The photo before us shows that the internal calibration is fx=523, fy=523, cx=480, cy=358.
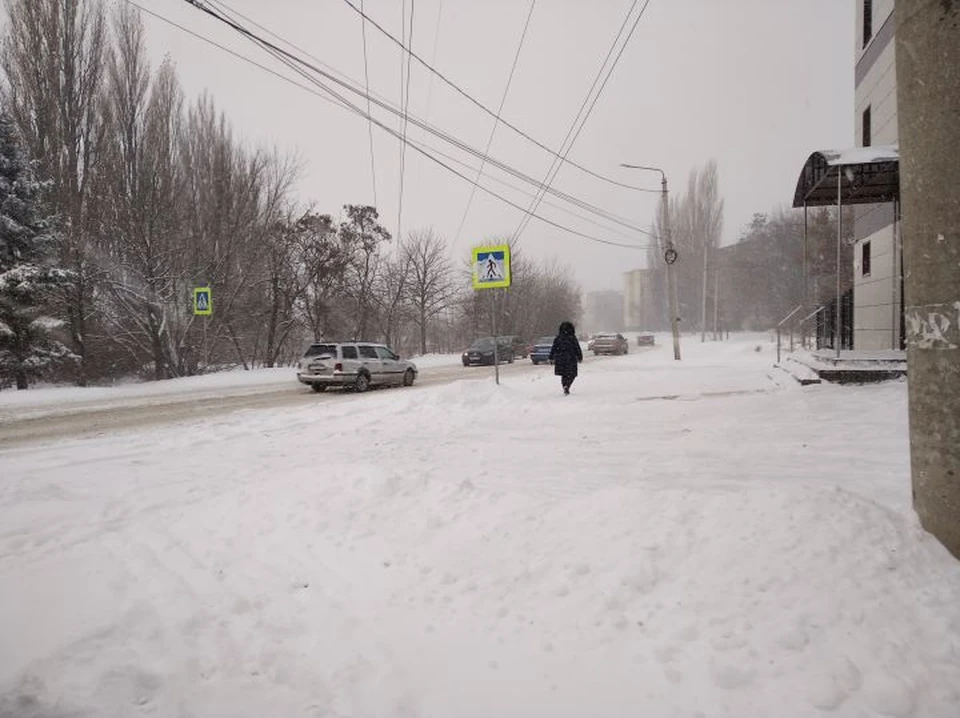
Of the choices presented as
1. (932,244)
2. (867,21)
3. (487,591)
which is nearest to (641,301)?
(867,21)

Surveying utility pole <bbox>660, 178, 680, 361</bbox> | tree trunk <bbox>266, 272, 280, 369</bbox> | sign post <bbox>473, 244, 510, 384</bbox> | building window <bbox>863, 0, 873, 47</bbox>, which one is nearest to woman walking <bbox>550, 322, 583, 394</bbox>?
sign post <bbox>473, 244, 510, 384</bbox>

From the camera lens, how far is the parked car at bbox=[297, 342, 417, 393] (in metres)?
15.6

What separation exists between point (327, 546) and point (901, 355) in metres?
11.1

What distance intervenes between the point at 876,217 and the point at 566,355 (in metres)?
9.51

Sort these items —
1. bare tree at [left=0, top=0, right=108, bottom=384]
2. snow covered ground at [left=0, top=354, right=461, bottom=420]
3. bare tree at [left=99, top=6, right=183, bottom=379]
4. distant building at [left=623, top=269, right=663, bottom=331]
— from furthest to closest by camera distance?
distant building at [left=623, top=269, right=663, bottom=331]
bare tree at [left=99, top=6, right=183, bottom=379]
bare tree at [left=0, top=0, right=108, bottom=384]
snow covered ground at [left=0, top=354, right=461, bottom=420]

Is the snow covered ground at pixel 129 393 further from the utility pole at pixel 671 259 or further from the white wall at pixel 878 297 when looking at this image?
the white wall at pixel 878 297

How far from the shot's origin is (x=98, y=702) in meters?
2.39

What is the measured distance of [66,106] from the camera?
1919 cm

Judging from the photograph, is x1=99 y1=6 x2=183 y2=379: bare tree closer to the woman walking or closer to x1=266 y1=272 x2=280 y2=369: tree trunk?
x1=266 y1=272 x2=280 y2=369: tree trunk

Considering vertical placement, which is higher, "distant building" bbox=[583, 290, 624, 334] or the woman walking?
"distant building" bbox=[583, 290, 624, 334]

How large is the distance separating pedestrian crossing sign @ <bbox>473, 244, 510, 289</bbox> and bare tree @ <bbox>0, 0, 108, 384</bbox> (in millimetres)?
14877

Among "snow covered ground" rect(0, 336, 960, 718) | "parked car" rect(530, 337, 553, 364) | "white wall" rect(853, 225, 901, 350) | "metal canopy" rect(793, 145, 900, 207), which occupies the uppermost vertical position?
"metal canopy" rect(793, 145, 900, 207)

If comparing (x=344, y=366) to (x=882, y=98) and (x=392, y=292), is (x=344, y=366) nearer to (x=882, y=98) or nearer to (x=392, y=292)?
(x=882, y=98)

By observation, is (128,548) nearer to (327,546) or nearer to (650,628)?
(327,546)
